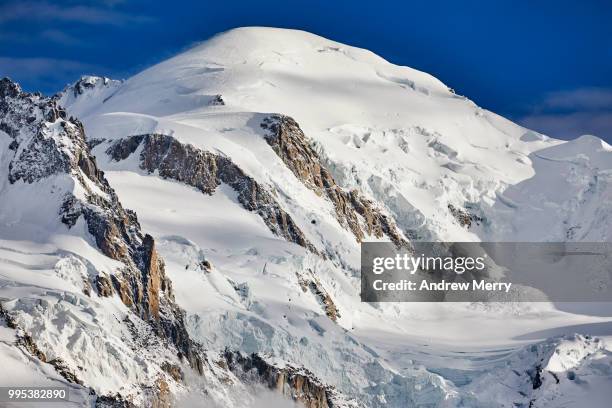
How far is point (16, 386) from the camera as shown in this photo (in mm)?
199375

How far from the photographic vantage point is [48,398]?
199625 millimetres

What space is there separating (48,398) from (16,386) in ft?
12.7
